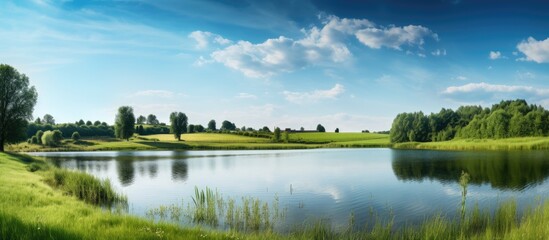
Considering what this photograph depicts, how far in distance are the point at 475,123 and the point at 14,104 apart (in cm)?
13030

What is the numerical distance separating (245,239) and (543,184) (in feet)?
96.6

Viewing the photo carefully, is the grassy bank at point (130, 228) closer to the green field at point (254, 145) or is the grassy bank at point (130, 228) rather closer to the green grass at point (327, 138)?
the green field at point (254, 145)

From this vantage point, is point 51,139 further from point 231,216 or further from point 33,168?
point 231,216

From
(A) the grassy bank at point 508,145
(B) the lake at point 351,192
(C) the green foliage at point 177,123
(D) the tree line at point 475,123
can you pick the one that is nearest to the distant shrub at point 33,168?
(B) the lake at point 351,192

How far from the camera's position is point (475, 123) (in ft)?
414

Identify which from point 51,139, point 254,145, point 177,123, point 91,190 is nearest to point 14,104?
point 91,190

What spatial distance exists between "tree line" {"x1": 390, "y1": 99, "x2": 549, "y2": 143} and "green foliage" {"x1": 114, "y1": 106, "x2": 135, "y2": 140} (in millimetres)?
101620

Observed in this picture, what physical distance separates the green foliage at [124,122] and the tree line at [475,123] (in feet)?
333

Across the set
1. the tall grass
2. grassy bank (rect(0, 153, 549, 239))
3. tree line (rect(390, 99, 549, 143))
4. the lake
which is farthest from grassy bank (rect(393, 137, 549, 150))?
the tall grass

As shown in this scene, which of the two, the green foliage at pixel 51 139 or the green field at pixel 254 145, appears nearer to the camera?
the green field at pixel 254 145

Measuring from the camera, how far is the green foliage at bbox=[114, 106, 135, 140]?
433ft

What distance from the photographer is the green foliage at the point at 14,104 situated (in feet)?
193

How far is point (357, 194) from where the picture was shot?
26.6 metres

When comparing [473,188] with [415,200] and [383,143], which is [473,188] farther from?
[383,143]
